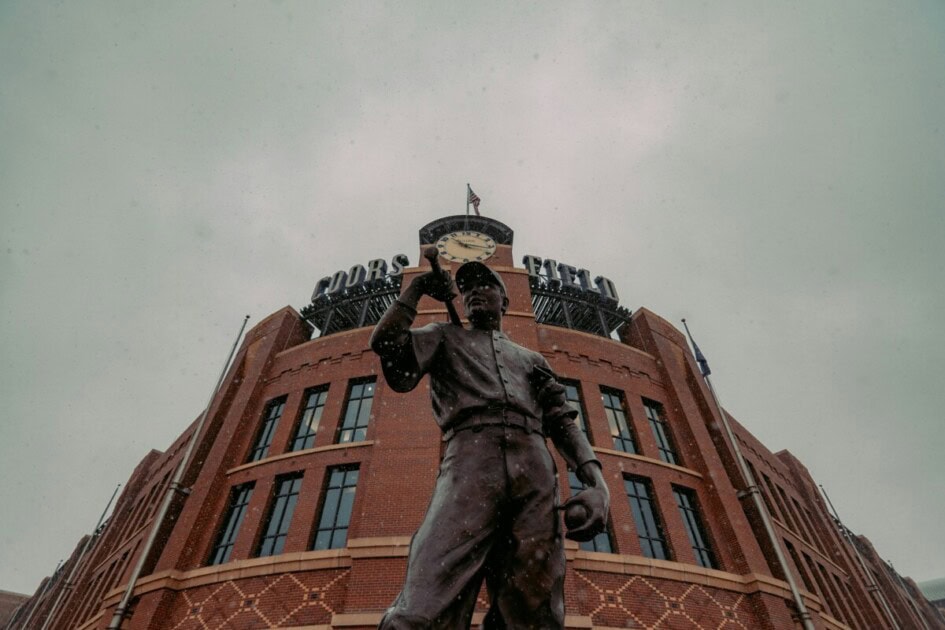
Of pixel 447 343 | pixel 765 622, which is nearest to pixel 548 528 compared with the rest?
pixel 447 343

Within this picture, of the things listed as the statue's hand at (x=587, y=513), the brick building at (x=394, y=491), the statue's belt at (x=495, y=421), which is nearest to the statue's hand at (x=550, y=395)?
the statue's belt at (x=495, y=421)

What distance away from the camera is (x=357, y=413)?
51.2ft

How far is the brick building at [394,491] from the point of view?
1165 centimetres

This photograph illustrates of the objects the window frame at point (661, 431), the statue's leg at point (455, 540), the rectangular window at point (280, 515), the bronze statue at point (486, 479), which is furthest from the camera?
the window frame at point (661, 431)

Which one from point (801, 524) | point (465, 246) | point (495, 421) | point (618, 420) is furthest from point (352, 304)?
point (801, 524)

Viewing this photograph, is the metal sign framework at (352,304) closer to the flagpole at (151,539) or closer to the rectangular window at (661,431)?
the flagpole at (151,539)

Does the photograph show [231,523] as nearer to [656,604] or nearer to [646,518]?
[656,604]

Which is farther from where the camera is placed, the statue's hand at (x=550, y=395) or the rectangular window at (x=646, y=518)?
the rectangular window at (x=646, y=518)

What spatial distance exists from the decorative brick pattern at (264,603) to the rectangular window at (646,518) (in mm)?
7759

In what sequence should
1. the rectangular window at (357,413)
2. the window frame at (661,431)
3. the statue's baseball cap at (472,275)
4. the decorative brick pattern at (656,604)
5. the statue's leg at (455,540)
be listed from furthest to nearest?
1. the window frame at (661,431)
2. the rectangular window at (357,413)
3. the decorative brick pattern at (656,604)
4. the statue's baseball cap at (472,275)
5. the statue's leg at (455,540)

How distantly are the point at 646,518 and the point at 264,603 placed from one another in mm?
9913

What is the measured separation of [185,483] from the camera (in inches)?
618

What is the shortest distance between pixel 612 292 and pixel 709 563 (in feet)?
36.3

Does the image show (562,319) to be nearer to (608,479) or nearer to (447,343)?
(608,479)
